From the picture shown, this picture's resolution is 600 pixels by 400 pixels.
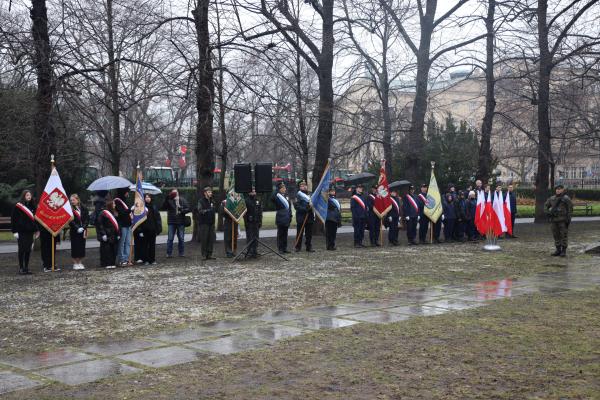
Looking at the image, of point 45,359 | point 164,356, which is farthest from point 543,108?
point 45,359

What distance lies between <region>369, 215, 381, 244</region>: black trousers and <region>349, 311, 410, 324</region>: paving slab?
11469 mm

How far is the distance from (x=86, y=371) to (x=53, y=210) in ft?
30.8

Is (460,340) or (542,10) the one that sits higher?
(542,10)

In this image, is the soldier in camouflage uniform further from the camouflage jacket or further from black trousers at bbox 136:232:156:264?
black trousers at bbox 136:232:156:264

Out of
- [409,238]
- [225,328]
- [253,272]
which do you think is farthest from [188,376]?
[409,238]

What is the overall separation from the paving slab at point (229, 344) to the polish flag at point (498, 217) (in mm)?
13498

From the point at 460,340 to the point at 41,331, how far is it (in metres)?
5.05

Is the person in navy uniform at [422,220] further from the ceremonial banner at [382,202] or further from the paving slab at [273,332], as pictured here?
the paving slab at [273,332]

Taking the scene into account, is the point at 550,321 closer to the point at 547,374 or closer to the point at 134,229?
the point at 547,374

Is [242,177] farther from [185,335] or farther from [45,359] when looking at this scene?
[45,359]

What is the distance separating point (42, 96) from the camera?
58.0 feet

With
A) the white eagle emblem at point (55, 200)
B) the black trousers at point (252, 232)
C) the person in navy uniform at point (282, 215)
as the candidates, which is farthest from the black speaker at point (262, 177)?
the white eagle emblem at point (55, 200)

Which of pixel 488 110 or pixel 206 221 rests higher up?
pixel 488 110

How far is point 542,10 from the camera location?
26406 mm
